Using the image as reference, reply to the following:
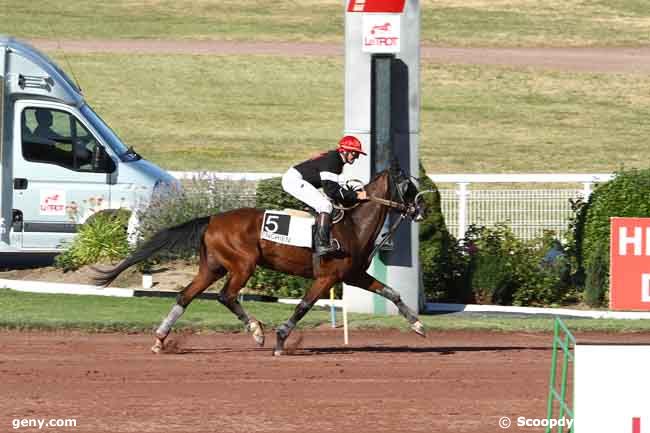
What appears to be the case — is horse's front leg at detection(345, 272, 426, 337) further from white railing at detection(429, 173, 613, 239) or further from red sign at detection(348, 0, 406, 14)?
white railing at detection(429, 173, 613, 239)

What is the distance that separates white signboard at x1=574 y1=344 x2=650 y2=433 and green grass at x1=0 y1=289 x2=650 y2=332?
7.97 metres

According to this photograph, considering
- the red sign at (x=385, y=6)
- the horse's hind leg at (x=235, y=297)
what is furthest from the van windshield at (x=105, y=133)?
the horse's hind leg at (x=235, y=297)

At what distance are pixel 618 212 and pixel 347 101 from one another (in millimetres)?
4277

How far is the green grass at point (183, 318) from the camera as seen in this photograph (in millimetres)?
15930

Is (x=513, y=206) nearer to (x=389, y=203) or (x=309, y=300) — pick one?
(x=389, y=203)

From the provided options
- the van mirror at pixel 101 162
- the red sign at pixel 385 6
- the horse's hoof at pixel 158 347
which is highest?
the red sign at pixel 385 6

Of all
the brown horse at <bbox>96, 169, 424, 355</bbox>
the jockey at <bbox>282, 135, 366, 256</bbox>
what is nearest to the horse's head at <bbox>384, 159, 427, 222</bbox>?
the brown horse at <bbox>96, 169, 424, 355</bbox>

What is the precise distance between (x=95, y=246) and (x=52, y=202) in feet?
4.10

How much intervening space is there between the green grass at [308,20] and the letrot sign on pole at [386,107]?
30.2 meters

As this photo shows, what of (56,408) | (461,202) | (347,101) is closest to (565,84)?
(461,202)

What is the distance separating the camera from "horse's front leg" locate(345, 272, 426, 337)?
1402cm

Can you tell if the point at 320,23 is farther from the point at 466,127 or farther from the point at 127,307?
the point at 127,307

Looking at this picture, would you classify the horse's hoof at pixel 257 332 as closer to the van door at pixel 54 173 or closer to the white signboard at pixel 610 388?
the white signboard at pixel 610 388

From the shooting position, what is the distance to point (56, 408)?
450 inches
